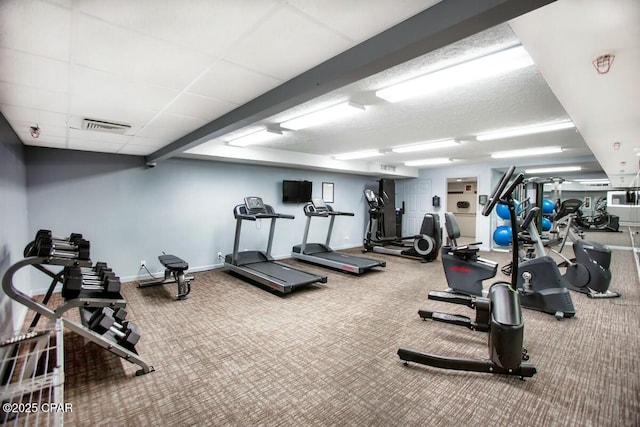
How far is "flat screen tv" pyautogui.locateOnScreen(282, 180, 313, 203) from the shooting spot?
6.98m

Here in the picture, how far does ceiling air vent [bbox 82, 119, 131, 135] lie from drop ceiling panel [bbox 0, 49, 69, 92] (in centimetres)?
88

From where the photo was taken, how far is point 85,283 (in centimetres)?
262

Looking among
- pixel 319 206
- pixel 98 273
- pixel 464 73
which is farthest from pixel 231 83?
pixel 319 206

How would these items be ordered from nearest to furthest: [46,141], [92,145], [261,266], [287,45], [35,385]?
[35,385] → [287,45] → [46,141] → [92,145] → [261,266]

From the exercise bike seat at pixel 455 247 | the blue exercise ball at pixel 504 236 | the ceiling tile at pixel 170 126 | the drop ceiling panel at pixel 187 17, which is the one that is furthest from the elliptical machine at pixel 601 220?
the drop ceiling panel at pixel 187 17

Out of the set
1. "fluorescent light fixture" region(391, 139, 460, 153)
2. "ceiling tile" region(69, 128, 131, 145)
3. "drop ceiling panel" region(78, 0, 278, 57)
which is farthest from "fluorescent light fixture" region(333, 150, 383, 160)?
"drop ceiling panel" region(78, 0, 278, 57)

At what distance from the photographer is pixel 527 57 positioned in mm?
2057

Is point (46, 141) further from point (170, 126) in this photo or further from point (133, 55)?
point (133, 55)

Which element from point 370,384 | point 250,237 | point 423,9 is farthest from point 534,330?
point 250,237

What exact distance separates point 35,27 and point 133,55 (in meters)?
0.41

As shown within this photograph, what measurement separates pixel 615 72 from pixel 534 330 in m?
2.55

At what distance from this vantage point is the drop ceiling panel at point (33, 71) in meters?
1.59

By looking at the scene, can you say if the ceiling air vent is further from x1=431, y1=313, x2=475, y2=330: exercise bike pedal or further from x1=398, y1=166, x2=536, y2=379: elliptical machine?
x1=431, y1=313, x2=475, y2=330: exercise bike pedal

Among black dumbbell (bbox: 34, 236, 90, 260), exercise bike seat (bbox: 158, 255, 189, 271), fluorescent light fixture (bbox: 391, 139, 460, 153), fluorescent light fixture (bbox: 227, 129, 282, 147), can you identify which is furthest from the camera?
fluorescent light fixture (bbox: 391, 139, 460, 153)
